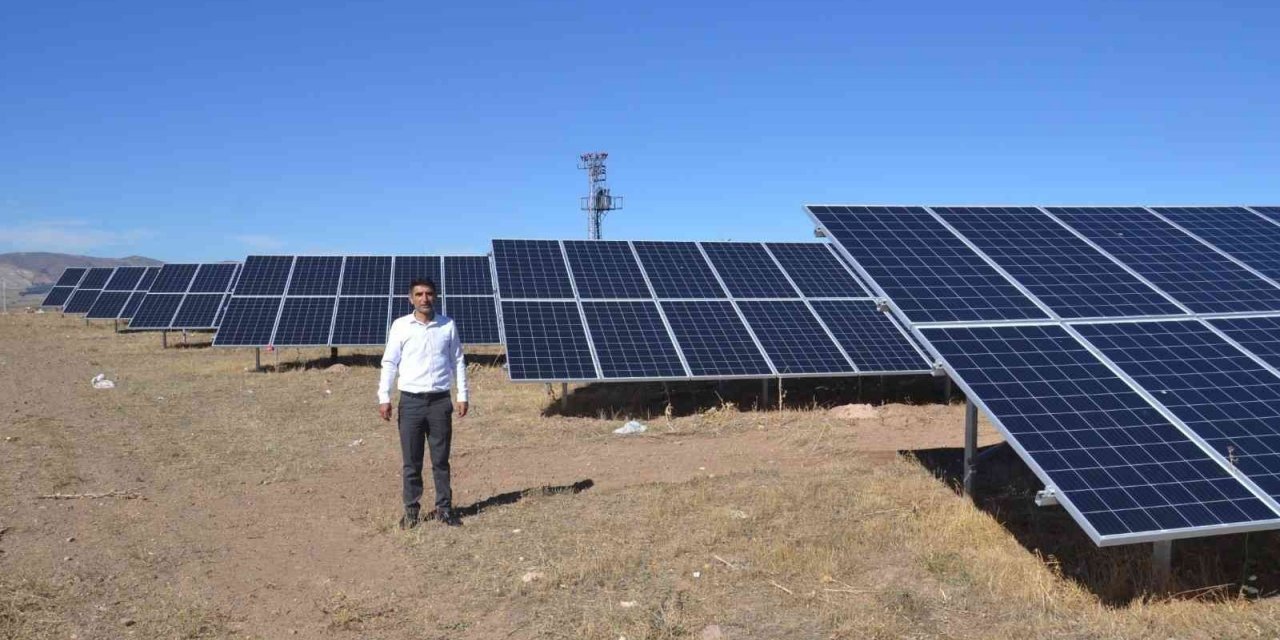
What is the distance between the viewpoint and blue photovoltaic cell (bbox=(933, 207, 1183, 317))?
9086 mm

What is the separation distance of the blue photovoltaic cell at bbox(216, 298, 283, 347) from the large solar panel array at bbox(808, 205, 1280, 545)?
15.5 metres

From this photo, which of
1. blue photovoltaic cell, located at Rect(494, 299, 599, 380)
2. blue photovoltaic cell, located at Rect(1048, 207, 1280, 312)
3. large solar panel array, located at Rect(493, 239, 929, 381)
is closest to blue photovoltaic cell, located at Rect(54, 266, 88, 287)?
large solar panel array, located at Rect(493, 239, 929, 381)

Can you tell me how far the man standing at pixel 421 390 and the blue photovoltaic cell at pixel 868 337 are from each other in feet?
27.3

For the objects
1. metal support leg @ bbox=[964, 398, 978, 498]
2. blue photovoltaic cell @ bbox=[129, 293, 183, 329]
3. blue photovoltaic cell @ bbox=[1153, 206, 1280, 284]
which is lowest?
metal support leg @ bbox=[964, 398, 978, 498]

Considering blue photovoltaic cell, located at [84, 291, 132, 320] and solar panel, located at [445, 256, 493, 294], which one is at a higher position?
solar panel, located at [445, 256, 493, 294]

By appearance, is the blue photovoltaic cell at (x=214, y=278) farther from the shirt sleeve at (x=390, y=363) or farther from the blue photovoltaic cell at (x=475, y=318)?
the shirt sleeve at (x=390, y=363)

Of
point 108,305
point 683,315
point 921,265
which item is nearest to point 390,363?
point 921,265

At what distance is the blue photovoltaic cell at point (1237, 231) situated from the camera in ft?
35.5

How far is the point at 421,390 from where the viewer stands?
8.53m

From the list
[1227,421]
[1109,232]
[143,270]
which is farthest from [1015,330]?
[143,270]

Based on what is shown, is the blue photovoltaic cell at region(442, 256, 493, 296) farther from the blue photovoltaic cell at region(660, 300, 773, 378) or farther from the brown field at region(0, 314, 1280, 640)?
the brown field at region(0, 314, 1280, 640)

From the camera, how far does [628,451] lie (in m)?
12.4

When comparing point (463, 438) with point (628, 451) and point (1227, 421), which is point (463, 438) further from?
point (1227, 421)

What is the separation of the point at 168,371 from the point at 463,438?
1195 centimetres
